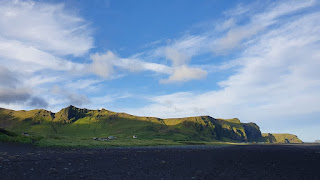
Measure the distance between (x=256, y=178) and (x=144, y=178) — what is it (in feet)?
35.7

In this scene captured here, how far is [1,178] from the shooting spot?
63.6 feet

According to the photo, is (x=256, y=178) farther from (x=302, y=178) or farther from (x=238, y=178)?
(x=302, y=178)

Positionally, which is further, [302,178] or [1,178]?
[302,178]

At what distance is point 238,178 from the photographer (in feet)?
72.3

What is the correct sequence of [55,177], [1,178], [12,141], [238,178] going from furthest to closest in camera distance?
[12,141]
[238,178]
[55,177]
[1,178]

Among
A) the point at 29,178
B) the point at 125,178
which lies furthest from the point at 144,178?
the point at 29,178

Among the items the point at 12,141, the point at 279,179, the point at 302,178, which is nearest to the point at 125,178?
the point at 279,179

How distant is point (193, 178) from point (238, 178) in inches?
175

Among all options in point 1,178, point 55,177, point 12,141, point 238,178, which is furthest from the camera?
point 12,141

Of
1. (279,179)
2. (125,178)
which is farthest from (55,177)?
(279,179)

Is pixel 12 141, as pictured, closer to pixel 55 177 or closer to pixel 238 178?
pixel 55 177

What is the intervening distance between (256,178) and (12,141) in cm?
7523

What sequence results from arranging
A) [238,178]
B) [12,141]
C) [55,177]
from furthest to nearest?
[12,141] < [238,178] < [55,177]

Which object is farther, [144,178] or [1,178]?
[144,178]
